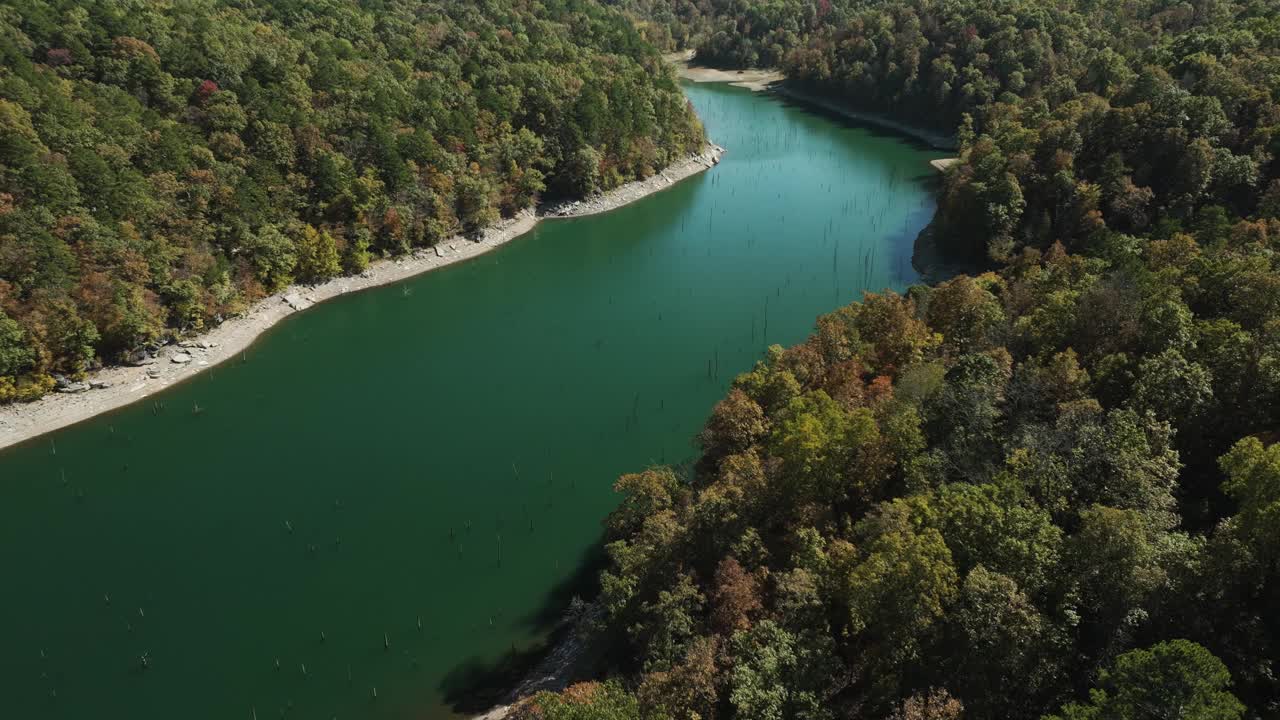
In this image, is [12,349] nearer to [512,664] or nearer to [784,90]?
[512,664]

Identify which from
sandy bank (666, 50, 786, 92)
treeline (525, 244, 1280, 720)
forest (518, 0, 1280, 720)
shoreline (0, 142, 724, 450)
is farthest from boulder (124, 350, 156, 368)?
sandy bank (666, 50, 786, 92)

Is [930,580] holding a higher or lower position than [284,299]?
higher

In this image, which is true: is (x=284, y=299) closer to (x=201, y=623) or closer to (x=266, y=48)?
(x=266, y=48)

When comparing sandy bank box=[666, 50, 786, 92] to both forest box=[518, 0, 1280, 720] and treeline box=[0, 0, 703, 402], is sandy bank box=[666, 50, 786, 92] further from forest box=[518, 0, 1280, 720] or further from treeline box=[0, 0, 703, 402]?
forest box=[518, 0, 1280, 720]

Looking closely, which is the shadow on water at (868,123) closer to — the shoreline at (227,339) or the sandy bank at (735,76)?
the sandy bank at (735,76)

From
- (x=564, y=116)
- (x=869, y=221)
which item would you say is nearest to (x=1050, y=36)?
(x=869, y=221)

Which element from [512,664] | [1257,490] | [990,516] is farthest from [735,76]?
[1257,490]

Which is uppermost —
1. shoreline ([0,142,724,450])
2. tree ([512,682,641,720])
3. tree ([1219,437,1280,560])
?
tree ([1219,437,1280,560])
